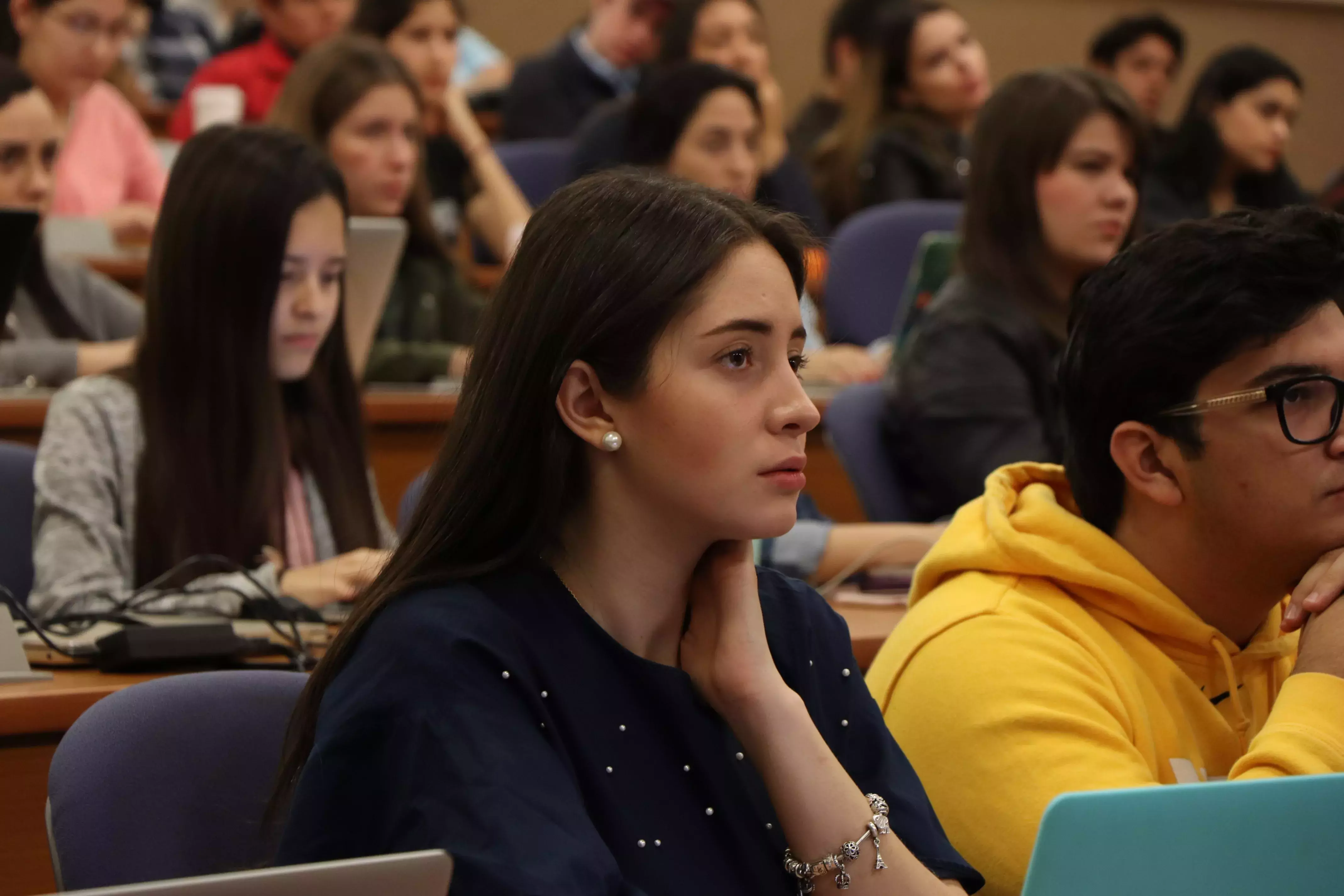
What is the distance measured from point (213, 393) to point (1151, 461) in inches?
50.0

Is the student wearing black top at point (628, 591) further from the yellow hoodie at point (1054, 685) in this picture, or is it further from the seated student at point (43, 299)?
the seated student at point (43, 299)

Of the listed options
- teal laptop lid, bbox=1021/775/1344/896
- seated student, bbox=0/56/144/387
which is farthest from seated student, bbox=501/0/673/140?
teal laptop lid, bbox=1021/775/1344/896

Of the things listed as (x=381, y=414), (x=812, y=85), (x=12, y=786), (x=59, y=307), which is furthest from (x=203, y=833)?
(x=812, y=85)

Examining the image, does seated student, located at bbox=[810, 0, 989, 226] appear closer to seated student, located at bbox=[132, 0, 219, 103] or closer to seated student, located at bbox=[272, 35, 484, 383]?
seated student, located at bbox=[272, 35, 484, 383]

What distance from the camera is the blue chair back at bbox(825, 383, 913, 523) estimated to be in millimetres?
2551

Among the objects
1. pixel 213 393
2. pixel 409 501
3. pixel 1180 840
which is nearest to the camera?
pixel 1180 840

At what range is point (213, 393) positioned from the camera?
2184 mm

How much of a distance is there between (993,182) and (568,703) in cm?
180

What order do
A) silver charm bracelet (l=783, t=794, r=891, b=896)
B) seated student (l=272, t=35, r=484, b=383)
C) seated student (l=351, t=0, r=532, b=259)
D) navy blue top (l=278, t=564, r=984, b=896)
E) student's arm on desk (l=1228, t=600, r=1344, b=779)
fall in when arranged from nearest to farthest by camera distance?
1. navy blue top (l=278, t=564, r=984, b=896)
2. silver charm bracelet (l=783, t=794, r=891, b=896)
3. student's arm on desk (l=1228, t=600, r=1344, b=779)
4. seated student (l=272, t=35, r=484, b=383)
5. seated student (l=351, t=0, r=532, b=259)

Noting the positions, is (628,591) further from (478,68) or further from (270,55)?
(478,68)

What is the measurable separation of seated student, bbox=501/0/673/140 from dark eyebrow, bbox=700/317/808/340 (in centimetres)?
403

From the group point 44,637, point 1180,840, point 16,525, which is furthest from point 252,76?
point 1180,840

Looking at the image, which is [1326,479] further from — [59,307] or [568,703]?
[59,307]

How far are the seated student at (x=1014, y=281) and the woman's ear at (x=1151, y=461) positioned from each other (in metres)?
0.92
